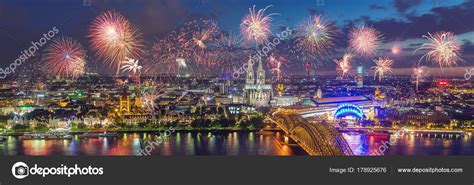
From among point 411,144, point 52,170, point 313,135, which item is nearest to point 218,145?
point 313,135

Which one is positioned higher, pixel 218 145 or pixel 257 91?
pixel 257 91

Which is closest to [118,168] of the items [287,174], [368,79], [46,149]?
[287,174]

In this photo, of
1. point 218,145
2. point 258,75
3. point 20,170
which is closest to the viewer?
point 20,170

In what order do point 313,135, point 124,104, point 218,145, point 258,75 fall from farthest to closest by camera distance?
point 258,75 < point 124,104 < point 218,145 < point 313,135

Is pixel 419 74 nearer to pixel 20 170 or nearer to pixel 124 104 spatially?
pixel 124 104

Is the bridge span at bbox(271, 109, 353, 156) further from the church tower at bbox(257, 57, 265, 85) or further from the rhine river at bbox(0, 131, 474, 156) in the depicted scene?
the church tower at bbox(257, 57, 265, 85)

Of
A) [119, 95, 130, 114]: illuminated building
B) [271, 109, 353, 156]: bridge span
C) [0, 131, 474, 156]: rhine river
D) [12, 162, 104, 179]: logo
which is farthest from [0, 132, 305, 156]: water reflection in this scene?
[12, 162, 104, 179]: logo

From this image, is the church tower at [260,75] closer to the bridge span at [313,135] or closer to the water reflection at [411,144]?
the bridge span at [313,135]

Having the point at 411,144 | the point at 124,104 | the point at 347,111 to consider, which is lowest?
the point at 411,144
